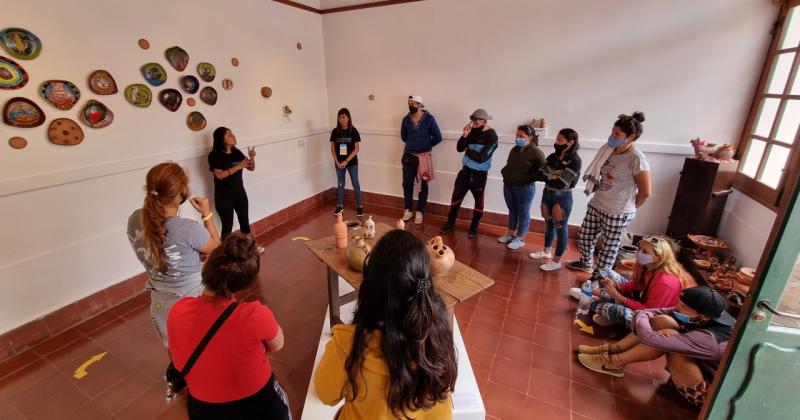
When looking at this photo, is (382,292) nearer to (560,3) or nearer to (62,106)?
(62,106)

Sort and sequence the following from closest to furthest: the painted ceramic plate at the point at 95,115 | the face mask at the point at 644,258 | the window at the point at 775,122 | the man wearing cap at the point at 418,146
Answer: the face mask at the point at 644,258, the painted ceramic plate at the point at 95,115, the window at the point at 775,122, the man wearing cap at the point at 418,146

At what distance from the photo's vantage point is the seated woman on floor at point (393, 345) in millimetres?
984

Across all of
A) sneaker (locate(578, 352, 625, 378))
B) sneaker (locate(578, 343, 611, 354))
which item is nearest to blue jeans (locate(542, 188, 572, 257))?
sneaker (locate(578, 343, 611, 354))

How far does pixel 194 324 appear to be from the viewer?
1.22 metres

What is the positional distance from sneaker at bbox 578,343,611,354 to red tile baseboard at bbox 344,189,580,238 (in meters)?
2.09

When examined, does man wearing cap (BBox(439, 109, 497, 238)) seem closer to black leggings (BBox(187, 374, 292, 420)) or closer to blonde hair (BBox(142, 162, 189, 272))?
blonde hair (BBox(142, 162, 189, 272))

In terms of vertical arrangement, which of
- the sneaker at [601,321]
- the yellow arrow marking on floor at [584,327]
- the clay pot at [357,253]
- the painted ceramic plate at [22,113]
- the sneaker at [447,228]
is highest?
the painted ceramic plate at [22,113]

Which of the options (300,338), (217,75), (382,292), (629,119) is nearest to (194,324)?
(382,292)

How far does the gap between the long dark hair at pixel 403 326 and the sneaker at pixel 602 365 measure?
6.07 feet

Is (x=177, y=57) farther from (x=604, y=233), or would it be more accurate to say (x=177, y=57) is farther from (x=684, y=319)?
(x=684, y=319)

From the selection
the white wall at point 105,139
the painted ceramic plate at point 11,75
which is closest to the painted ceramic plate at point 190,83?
the white wall at point 105,139

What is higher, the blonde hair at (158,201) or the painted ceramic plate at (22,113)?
the painted ceramic plate at (22,113)

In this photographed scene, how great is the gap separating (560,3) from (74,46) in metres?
4.45

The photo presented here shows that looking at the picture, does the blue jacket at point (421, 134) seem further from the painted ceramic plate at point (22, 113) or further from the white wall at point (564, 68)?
the painted ceramic plate at point (22, 113)
